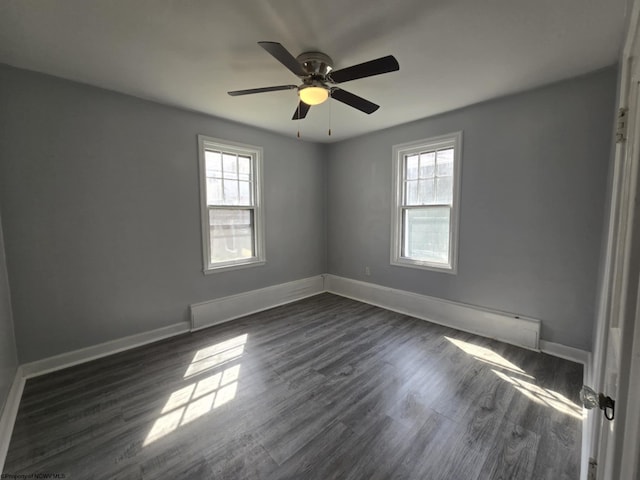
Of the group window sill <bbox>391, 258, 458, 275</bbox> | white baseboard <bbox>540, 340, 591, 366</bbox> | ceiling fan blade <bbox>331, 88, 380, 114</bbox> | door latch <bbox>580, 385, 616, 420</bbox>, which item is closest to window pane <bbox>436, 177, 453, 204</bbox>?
window sill <bbox>391, 258, 458, 275</bbox>

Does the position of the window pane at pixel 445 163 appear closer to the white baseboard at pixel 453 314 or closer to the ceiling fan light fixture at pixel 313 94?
the white baseboard at pixel 453 314

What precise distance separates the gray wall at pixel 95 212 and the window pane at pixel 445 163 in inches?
105

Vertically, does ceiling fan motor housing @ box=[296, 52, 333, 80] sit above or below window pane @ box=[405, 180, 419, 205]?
above

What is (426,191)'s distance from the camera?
363 centimetres

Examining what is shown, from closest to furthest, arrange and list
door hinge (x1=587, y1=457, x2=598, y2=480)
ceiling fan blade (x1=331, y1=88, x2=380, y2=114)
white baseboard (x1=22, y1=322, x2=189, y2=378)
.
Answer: door hinge (x1=587, y1=457, x2=598, y2=480)
ceiling fan blade (x1=331, y1=88, x2=380, y2=114)
white baseboard (x1=22, y1=322, x2=189, y2=378)

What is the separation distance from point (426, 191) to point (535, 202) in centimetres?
121

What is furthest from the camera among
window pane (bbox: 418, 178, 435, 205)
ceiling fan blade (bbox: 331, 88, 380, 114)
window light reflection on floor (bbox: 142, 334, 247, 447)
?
window pane (bbox: 418, 178, 435, 205)

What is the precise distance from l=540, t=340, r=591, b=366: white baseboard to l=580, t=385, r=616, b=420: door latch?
2.31 metres

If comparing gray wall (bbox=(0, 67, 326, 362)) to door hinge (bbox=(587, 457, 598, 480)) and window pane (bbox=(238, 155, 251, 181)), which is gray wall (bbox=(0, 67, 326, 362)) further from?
door hinge (bbox=(587, 457, 598, 480))

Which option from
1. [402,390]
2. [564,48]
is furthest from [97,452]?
[564,48]

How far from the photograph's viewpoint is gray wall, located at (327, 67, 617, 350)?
95.4 inches

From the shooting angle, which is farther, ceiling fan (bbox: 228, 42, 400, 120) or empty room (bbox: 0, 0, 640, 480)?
ceiling fan (bbox: 228, 42, 400, 120)

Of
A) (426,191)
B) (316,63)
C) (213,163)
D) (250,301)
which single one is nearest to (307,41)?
(316,63)

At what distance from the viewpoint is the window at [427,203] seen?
132 inches
